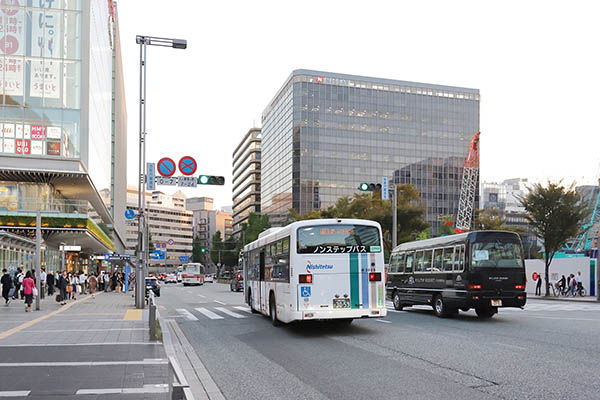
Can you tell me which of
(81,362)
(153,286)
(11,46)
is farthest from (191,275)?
(81,362)

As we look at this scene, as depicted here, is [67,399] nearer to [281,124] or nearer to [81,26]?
[81,26]

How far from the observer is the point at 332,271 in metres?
15.0

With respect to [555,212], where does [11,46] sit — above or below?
above

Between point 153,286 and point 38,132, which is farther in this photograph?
point 38,132

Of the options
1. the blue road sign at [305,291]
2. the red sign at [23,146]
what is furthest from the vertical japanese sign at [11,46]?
the blue road sign at [305,291]

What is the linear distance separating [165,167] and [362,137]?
330 feet

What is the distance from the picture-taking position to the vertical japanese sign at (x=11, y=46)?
134ft

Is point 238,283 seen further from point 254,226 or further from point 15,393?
point 15,393

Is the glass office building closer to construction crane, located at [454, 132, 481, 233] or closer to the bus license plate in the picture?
construction crane, located at [454, 132, 481, 233]

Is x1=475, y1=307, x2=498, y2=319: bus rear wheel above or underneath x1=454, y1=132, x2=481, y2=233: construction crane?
underneath

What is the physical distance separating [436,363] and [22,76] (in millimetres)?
39994

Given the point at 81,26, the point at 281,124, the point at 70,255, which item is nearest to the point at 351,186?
the point at 281,124

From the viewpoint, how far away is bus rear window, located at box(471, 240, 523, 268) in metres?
18.5

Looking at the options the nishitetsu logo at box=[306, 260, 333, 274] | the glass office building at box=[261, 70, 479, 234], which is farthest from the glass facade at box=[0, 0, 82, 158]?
the glass office building at box=[261, 70, 479, 234]
